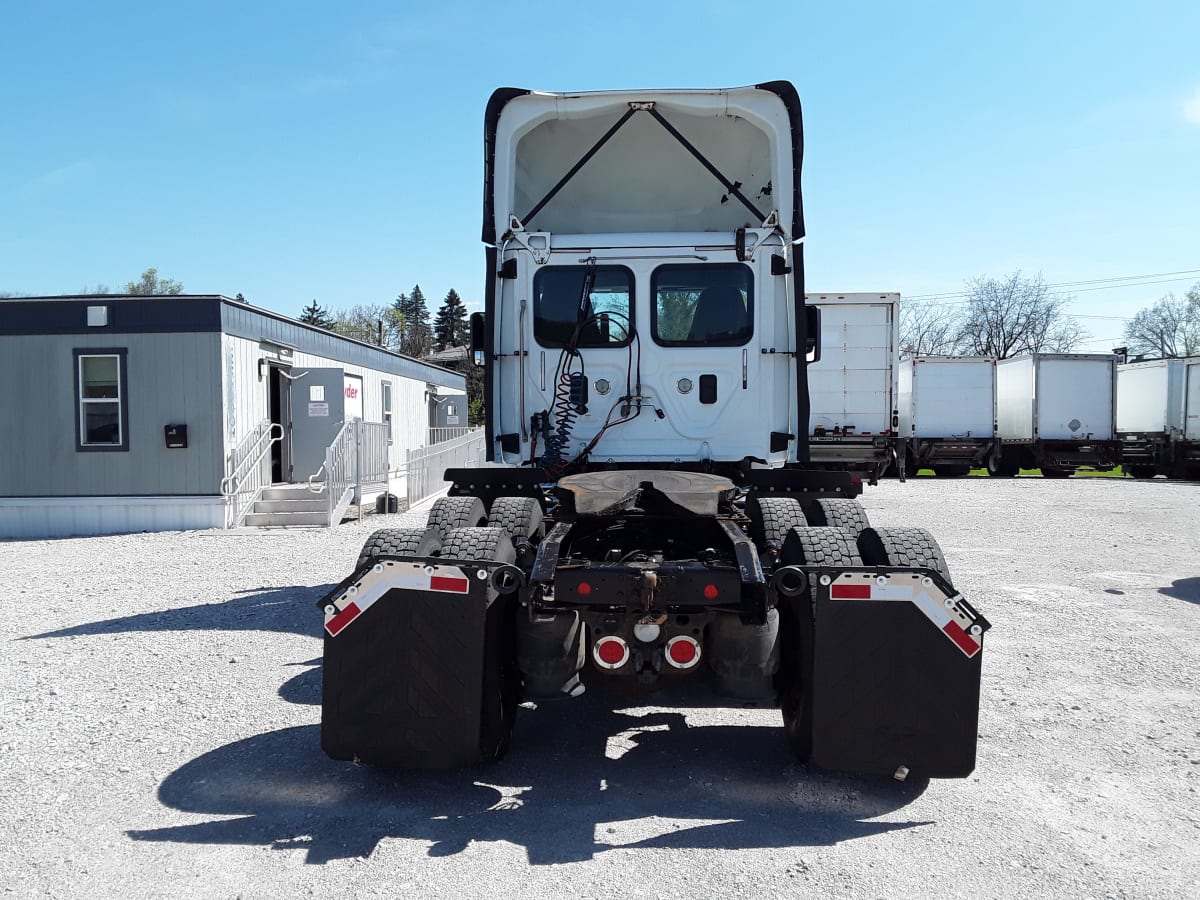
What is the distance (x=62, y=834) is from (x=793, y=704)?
2.96 m

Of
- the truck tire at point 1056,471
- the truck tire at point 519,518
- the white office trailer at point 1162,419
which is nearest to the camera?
the truck tire at point 519,518

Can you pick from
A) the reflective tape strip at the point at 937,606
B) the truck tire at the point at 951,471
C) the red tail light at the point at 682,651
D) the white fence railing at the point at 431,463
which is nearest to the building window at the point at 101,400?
the white fence railing at the point at 431,463

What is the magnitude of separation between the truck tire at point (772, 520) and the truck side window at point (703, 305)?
156 cm

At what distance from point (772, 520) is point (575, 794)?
1.72 m

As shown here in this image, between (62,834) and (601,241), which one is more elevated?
(601,241)

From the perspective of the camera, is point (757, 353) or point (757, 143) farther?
point (757, 143)

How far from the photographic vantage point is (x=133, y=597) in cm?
805

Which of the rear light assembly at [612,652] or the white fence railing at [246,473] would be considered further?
the white fence railing at [246,473]

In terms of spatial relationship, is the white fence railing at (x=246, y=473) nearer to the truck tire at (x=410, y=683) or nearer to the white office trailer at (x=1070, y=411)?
the truck tire at (x=410, y=683)

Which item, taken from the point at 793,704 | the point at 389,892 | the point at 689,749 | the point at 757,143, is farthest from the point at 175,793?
the point at 757,143

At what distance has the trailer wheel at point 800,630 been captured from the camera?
3.57m

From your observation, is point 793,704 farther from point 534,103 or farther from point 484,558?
point 534,103

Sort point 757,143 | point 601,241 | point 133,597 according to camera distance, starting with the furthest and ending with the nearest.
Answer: point 133,597 < point 757,143 < point 601,241

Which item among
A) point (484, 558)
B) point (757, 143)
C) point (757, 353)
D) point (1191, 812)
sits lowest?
point (1191, 812)
